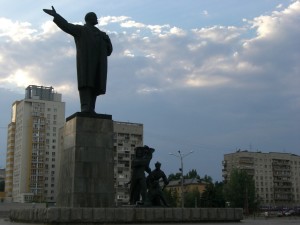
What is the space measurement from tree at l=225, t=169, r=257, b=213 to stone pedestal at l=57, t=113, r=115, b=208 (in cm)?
6621

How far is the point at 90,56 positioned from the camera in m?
16.2

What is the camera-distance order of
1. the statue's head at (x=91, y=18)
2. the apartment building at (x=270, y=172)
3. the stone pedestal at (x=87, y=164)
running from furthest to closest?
the apartment building at (x=270, y=172) < the statue's head at (x=91, y=18) < the stone pedestal at (x=87, y=164)

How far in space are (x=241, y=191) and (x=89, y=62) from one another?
6748 cm

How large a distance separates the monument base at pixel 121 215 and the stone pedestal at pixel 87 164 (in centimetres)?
169

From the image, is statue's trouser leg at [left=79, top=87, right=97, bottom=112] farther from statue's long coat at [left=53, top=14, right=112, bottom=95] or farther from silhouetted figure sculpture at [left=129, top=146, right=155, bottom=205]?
silhouetted figure sculpture at [left=129, top=146, right=155, bottom=205]

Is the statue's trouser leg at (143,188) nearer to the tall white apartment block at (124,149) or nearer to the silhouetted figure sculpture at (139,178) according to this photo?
the silhouetted figure sculpture at (139,178)

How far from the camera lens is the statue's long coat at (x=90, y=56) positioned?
16.1 m

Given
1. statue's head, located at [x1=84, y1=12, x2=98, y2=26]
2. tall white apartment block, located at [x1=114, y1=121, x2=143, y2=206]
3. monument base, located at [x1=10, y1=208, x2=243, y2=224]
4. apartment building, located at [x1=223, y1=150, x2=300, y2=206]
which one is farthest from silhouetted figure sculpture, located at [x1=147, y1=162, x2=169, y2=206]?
apartment building, located at [x1=223, y1=150, x2=300, y2=206]

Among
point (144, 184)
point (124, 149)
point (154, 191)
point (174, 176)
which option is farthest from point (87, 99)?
point (174, 176)

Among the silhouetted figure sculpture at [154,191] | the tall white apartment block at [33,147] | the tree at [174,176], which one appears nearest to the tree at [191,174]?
the tree at [174,176]

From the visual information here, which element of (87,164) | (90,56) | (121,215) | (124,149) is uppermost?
(124,149)

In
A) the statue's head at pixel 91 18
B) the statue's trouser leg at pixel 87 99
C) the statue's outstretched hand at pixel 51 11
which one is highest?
the statue's head at pixel 91 18

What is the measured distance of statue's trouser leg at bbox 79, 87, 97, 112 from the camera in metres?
16.0

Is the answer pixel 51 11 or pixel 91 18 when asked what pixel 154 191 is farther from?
pixel 51 11
